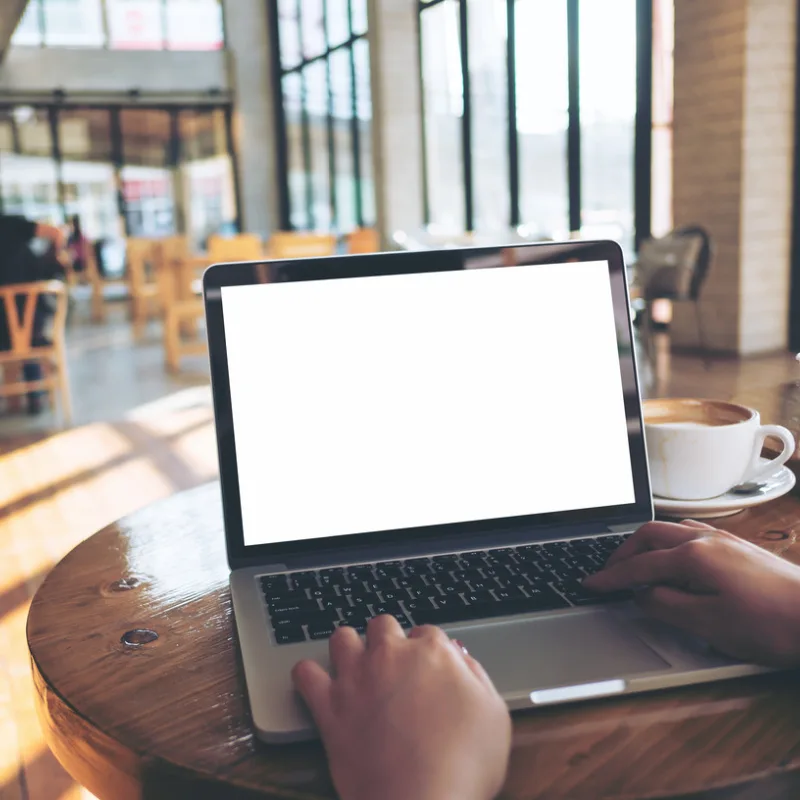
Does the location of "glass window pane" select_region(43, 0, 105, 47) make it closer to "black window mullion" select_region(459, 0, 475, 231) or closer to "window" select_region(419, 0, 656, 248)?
"window" select_region(419, 0, 656, 248)

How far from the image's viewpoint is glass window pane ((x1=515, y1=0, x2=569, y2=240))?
6.99 metres

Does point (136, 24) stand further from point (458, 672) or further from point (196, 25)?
point (458, 672)

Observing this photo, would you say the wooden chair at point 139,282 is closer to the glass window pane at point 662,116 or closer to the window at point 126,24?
the glass window pane at point 662,116

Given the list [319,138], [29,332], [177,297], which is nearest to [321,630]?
[29,332]

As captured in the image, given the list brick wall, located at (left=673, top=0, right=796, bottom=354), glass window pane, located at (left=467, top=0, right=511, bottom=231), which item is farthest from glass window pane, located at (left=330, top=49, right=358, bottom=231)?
brick wall, located at (left=673, top=0, right=796, bottom=354)

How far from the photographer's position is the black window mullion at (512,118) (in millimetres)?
7336

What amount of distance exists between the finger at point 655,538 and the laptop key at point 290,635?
0.23 m

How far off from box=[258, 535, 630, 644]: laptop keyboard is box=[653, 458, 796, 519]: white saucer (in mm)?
118

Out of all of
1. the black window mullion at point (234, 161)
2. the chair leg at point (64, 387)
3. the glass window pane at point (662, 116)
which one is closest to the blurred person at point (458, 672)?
the chair leg at point (64, 387)

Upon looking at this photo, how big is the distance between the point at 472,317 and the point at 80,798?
1.27 metres

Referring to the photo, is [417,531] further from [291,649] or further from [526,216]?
[526,216]

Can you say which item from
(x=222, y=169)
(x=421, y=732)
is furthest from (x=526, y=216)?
(x=421, y=732)

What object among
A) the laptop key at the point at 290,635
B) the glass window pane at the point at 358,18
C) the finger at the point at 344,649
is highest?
the glass window pane at the point at 358,18

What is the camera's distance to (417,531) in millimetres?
763
